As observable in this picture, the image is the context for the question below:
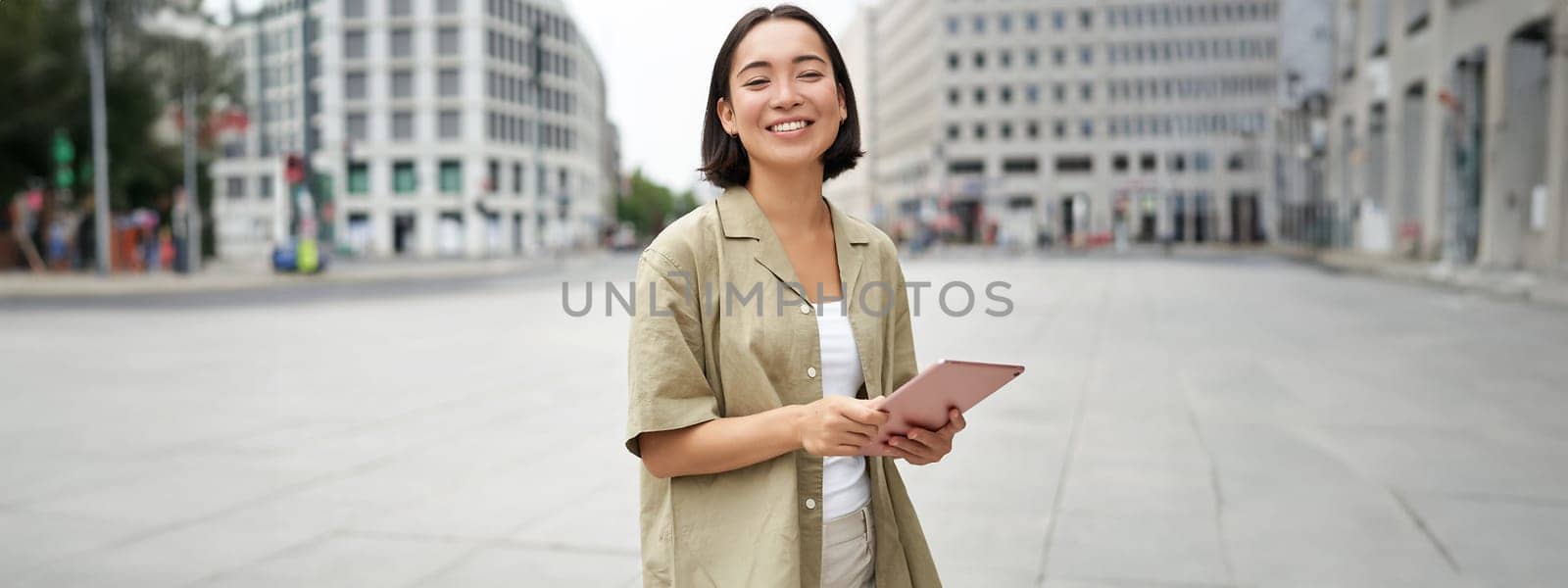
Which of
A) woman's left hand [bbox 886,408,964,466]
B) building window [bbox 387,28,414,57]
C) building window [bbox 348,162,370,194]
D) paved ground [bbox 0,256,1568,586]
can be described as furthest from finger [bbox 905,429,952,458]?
building window [bbox 348,162,370,194]

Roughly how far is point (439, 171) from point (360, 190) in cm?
567

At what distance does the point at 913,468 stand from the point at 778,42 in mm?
4616

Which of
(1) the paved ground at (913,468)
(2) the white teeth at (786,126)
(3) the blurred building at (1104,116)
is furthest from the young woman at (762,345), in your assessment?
(3) the blurred building at (1104,116)

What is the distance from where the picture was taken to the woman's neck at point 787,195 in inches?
78.0

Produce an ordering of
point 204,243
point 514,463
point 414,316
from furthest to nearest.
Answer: point 204,243, point 414,316, point 514,463

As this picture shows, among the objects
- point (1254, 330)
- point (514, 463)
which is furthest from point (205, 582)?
point (1254, 330)

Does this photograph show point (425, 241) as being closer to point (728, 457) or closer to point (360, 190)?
point (360, 190)

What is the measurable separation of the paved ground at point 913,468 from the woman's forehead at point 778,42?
287 cm

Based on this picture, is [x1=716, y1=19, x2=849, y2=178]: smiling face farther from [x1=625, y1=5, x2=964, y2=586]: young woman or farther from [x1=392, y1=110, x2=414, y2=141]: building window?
[x1=392, y1=110, x2=414, y2=141]: building window

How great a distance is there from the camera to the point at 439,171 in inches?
2933

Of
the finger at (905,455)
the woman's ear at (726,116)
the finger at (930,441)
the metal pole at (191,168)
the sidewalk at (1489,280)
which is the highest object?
the metal pole at (191,168)

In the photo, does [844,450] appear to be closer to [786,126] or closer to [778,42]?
[786,126]

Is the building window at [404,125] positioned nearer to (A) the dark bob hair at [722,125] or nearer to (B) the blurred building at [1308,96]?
(B) the blurred building at [1308,96]

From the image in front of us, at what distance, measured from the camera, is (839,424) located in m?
1.70
